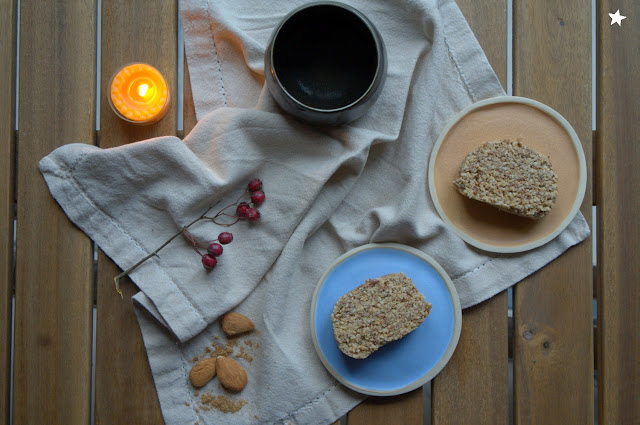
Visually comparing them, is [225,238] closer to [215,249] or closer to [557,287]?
[215,249]

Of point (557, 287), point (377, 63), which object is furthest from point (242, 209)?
point (557, 287)

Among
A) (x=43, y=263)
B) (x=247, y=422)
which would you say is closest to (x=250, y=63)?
(x=43, y=263)

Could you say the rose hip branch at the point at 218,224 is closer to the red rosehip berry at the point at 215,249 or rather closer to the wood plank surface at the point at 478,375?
the red rosehip berry at the point at 215,249

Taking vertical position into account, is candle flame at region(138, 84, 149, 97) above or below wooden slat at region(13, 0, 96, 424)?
above

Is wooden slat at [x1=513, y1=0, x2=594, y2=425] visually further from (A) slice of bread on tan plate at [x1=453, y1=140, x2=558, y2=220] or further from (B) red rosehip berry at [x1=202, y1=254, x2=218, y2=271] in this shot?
(B) red rosehip berry at [x1=202, y1=254, x2=218, y2=271]

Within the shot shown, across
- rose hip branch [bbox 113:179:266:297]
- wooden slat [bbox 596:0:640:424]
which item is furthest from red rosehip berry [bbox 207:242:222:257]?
wooden slat [bbox 596:0:640:424]

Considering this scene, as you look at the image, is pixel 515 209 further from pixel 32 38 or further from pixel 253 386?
pixel 32 38
